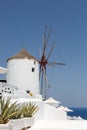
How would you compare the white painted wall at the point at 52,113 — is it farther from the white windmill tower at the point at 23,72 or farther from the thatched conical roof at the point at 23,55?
the thatched conical roof at the point at 23,55

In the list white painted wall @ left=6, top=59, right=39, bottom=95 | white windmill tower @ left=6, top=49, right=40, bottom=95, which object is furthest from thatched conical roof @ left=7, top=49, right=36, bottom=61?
white painted wall @ left=6, top=59, right=39, bottom=95

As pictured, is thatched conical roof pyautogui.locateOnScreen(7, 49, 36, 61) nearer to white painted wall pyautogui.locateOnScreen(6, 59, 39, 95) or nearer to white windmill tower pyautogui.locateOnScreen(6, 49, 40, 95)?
white windmill tower pyautogui.locateOnScreen(6, 49, 40, 95)

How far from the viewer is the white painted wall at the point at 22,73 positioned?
102 ft

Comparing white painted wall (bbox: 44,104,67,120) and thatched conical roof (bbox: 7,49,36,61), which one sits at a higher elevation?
thatched conical roof (bbox: 7,49,36,61)

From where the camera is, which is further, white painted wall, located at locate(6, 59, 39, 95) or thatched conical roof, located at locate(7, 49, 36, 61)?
thatched conical roof, located at locate(7, 49, 36, 61)

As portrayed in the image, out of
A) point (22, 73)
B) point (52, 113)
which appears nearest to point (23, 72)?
point (22, 73)

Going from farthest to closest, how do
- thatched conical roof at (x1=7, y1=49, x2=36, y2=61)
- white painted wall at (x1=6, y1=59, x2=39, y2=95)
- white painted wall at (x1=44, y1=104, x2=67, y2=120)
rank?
thatched conical roof at (x1=7, y1=49, x2=36, y2=61) → white painted wall at (x1=6, y1=59, x2=39, y2=95) → white painted wall at (x1=44, y1=104, x2=67, y2=120)

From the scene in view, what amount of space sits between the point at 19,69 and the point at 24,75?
0.75 metres

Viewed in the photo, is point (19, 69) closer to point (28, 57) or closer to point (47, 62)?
point (28, 57)

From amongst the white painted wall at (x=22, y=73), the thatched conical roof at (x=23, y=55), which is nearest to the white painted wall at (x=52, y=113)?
the white painted wall at (x=22, y=73)

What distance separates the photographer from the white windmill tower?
3100 cm

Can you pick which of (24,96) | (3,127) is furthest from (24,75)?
(3,127)

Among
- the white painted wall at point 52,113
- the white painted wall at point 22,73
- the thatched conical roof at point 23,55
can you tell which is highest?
the thatched conical roof at point 23,55

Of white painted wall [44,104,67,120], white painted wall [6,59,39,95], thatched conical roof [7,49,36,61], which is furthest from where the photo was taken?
thatched conical roof [7,49,36,61]
